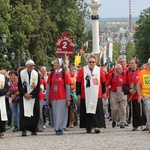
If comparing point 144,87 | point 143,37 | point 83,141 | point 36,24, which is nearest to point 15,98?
point 144,87

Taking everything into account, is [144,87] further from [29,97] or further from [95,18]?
[95,18]

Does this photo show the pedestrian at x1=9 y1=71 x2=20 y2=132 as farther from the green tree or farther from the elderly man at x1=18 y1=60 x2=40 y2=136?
the green tree

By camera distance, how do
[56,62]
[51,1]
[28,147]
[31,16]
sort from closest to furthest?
1. [28,147]
2. [56,62]
3. [31,16]
4. [51,1]

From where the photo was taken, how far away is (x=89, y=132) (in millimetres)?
17656

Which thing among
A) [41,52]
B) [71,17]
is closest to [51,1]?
[71,17]

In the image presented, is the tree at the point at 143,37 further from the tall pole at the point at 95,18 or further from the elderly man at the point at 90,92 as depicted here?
the elderly man at the point at 90,92

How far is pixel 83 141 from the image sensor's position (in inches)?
588

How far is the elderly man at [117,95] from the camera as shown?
778 inches

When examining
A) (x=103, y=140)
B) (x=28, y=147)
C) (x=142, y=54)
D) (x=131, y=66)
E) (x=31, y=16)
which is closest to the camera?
(x=28, y=147)

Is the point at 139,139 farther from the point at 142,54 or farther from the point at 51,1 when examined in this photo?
the point at 142,54

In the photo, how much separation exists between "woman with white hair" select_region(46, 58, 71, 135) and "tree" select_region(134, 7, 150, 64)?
89.6 m

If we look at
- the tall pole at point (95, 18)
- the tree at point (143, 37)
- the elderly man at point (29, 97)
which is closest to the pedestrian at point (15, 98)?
the elderly man at point (29, 97)

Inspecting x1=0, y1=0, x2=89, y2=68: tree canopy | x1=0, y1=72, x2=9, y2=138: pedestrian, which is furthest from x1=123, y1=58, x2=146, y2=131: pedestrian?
x1=0, y1=0, x2=89, y2=68: tree canopy

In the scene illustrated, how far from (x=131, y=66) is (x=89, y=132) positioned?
2.36 m
